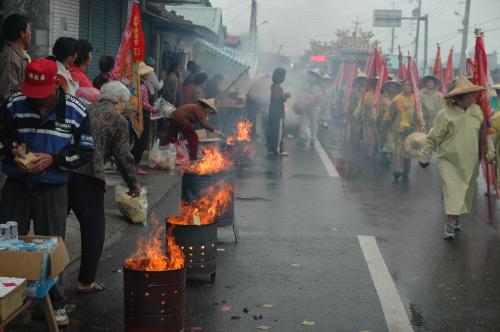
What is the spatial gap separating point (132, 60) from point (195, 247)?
5097 millimetres

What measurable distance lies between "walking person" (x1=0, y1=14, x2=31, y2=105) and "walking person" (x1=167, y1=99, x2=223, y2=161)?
4910 mm

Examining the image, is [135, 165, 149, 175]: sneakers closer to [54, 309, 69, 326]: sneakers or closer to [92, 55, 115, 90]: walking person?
[92, 55, 115, 90]: walking person

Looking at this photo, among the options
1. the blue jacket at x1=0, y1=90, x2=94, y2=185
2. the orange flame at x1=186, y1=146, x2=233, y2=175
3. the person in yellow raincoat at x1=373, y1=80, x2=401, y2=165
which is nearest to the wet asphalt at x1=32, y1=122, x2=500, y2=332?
the orange flame at x1=186, y1=146, x2=233, y2=175

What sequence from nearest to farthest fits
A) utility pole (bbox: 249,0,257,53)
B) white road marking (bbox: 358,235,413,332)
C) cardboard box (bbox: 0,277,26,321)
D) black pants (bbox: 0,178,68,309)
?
1. cardboard box (bbox: 0,277,26,321)
2. black pants (bbox: 0,178,68,309)
3. white road marking (bbox: 358,235,413,332)
4. utility pole (bbox: 249,0,257,53)

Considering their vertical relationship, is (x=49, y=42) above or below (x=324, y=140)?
above

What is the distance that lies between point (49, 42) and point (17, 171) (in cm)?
744

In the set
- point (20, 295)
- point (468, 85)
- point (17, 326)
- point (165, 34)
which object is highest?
point (165, 34)

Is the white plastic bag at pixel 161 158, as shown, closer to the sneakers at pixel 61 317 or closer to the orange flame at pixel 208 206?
the orange flame at pixel 208 206

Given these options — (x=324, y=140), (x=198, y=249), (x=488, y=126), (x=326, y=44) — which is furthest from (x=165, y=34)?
(x=326, y=44)

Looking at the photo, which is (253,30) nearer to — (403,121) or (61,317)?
(403,121)

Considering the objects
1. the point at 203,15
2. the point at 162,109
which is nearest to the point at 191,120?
the point at 162,109

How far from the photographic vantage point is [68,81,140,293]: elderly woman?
6570 mm

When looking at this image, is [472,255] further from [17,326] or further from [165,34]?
[165,34]

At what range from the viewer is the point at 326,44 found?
82312 mm
